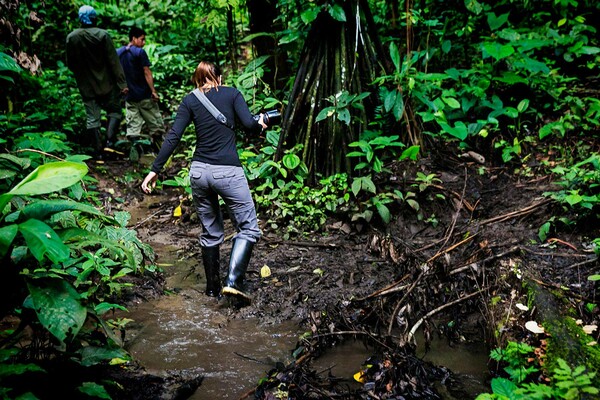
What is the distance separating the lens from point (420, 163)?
533 cm

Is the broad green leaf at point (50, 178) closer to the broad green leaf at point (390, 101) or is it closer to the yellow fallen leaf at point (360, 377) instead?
the yellow fallen leaf at point (360, 377)

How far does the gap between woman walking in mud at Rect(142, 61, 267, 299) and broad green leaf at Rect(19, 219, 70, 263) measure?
1.77 metres

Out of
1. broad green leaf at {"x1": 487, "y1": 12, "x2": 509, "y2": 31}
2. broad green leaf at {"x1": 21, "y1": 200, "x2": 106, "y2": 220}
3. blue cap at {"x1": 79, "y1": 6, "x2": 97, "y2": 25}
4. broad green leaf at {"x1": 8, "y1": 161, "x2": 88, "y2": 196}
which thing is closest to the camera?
broad green leaf at {"x1": 8, "y1": 161, "x2": 88, "y2": 196}

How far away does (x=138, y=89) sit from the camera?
7.32m

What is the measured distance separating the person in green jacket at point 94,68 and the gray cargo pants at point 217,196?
3780 millimetres

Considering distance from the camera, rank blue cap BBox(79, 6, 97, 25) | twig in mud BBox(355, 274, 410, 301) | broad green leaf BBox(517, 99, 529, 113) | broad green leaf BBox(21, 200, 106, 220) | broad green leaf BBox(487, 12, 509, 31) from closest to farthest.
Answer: broad green leaf BBox(21, 200, 106, 220) < twig in mud BBox(355, 274, 410, 301) < broad green leaf BBox(517, 99, 529, 113) < broad green leaf BBox(487, 12, 509, 31) < blue cap BBox(79, 6, 97, 25)

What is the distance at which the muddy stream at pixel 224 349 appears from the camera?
119 inches

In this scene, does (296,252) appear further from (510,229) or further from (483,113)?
(483,113)

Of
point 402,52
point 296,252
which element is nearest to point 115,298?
point 296,252

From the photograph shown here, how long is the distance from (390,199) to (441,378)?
2.16m

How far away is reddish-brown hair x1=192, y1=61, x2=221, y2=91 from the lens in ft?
12.5

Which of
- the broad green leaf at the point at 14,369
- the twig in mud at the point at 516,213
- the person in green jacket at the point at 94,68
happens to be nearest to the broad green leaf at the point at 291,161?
the twig in mud at the point at 516,213

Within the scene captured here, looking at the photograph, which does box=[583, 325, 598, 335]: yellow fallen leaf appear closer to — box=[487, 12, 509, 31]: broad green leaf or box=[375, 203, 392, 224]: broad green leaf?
box=[375, 203, 392, 224]: broad green leaf

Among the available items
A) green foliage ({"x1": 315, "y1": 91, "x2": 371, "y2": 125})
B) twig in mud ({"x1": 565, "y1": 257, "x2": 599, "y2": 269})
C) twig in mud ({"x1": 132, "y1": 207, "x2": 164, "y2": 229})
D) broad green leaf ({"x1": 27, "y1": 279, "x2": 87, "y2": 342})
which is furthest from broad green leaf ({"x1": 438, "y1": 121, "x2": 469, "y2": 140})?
broad green leaf ({"x1": 27, "y1": 279, "x2": 87, "y2": 342})
